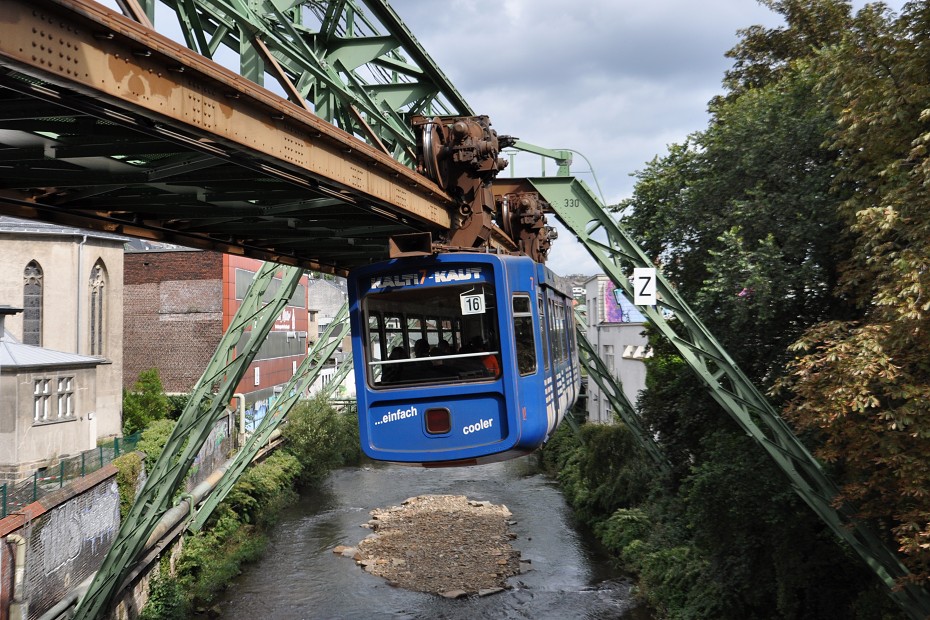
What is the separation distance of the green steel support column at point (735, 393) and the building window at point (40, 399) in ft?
43.0

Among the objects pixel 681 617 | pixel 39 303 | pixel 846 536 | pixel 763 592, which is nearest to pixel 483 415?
pixel 846 536

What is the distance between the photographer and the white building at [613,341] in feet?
93.8

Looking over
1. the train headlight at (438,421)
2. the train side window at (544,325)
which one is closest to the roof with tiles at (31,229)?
the train side window at (544,325)

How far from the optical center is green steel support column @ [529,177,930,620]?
10039 mm

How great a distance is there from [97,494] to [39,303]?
39.7ft

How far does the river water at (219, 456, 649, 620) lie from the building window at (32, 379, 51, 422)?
603cm

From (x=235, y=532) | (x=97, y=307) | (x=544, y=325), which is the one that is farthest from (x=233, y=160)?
(x=97, y=307)

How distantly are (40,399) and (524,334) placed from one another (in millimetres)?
14991

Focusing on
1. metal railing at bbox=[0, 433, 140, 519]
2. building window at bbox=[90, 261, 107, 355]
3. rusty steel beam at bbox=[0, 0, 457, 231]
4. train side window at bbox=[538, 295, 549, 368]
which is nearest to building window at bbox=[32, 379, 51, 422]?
metal railing at bbox=[0, 433, 140, 519]

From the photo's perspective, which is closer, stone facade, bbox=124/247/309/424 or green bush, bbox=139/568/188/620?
green bush, bbox=139/568/188/620

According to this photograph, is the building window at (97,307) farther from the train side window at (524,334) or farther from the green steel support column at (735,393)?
the train side window at (524,334)

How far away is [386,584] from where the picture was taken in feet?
67.5

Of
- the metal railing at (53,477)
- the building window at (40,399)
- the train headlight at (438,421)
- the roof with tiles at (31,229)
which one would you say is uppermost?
the roof with tiles at (31,229)

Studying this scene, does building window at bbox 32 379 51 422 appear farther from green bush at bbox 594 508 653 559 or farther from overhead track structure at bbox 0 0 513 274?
green bush at bbox 594 508 653 559
